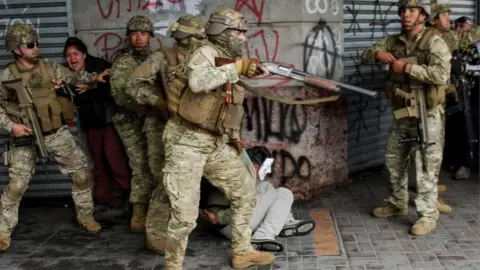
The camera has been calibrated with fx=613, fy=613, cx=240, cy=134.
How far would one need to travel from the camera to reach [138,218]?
5.66 metres

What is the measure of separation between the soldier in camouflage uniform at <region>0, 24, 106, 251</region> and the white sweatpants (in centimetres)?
163

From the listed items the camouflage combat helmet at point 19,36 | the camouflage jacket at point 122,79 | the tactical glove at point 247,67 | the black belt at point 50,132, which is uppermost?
the camouflage combat helmet at point 19,36

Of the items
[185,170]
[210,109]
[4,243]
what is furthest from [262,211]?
[4,243]

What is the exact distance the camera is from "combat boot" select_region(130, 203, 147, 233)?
5.63m

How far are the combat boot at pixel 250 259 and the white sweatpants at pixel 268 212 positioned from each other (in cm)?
35

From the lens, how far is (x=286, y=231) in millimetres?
5277

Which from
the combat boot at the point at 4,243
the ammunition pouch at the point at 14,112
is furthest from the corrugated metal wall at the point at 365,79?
the combat boot at the point at 4,243

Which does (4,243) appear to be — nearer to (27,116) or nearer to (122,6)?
(27,116)

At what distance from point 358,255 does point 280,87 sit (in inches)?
76.8

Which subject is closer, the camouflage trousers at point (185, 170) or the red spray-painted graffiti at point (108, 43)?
the camouflage trousers at point (185, 170)

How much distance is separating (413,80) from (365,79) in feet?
6.54

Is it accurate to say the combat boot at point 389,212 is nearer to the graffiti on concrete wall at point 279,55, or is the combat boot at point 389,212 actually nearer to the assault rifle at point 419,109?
the assault rifle at point 419,109

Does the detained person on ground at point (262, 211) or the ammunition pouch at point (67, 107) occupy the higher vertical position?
the ammunition pouch at point (67, 107)

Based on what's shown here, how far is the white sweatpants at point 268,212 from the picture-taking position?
5.09 meters
